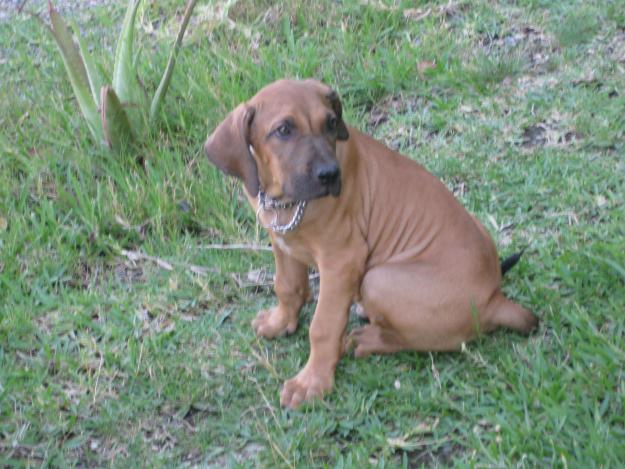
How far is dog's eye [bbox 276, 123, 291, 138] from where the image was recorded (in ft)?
12.5

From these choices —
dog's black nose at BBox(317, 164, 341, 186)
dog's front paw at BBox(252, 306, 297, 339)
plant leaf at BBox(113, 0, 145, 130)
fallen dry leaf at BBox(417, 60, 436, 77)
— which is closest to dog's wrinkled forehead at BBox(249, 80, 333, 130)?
dog's black nose at BBox(317, 164, 341, 186)

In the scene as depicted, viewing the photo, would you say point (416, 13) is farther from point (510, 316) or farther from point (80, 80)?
point (510, 316)

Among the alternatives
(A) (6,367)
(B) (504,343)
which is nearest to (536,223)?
(B) (504,343)

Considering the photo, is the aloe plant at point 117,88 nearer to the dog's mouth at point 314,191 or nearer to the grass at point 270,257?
the grass at point 270,257

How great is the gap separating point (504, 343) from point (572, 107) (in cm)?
258

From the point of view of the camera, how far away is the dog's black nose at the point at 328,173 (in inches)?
146

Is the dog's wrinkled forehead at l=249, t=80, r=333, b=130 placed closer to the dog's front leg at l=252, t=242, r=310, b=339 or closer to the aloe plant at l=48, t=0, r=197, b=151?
the dog's front leg at l=252, t=242, r=310, b=339

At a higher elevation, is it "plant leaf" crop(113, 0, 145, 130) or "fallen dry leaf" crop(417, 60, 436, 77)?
"plant leaf" crop(113, 0, 145, 130)

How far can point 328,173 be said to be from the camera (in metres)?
3.71

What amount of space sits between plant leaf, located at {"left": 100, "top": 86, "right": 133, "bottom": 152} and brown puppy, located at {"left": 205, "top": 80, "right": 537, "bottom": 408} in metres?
2.00

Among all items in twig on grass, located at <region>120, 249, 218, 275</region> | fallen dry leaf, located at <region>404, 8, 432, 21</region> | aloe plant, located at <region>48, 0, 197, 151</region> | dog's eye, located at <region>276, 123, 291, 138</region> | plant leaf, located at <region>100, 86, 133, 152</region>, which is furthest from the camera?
fallen dry leaf, located at <region>404, 8, 432, 21</region>

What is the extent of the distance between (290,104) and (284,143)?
0.18 meters

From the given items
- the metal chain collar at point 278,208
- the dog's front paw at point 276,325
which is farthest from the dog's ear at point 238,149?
the dog's front paw at point 276,325

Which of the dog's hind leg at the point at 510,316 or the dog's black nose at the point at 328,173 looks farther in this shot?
the dog's hind leg at the point at 510,316
